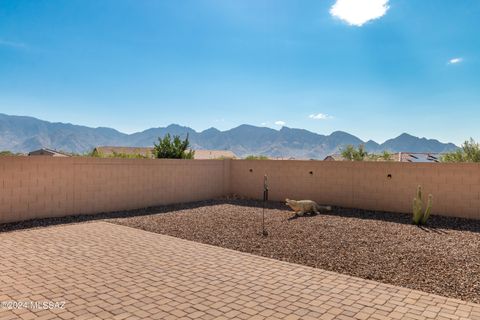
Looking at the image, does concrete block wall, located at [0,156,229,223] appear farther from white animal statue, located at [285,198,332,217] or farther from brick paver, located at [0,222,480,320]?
white animal statue, located at [285,198,332,217]

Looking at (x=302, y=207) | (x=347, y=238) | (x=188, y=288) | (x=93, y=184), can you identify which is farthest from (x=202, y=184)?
(x=188, y=288)

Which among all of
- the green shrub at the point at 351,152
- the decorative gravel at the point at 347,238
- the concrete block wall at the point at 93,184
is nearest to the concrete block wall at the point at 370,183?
the decorative gravel at the point at 347,238

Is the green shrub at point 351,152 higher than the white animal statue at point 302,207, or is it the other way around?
the green shrub at point 351,152

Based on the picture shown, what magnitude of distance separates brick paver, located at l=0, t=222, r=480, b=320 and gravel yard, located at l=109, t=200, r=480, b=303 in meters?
0.56

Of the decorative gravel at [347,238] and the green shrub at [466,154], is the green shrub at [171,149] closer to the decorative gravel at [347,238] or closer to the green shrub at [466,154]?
the decorative gravel at [347,238]

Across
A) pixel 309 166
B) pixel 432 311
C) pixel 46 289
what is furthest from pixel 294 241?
pixel 309 166

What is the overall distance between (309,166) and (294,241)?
22.0ft

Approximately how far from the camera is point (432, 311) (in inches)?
176

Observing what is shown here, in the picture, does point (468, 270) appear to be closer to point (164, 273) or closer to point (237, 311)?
point (237, 311)

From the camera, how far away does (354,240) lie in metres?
8.25

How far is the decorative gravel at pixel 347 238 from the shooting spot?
5.92m

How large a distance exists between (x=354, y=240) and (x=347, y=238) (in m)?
0.22

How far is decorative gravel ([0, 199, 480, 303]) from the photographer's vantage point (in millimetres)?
5922

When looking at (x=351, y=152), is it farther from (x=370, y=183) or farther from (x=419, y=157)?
(x=370, y=183)
